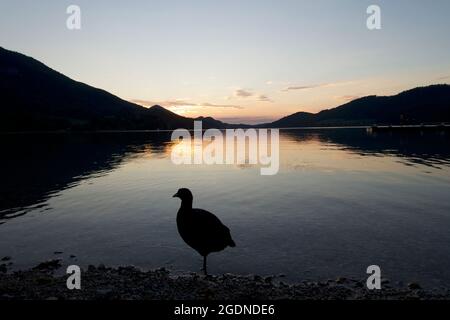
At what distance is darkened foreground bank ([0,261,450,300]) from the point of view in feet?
40.2

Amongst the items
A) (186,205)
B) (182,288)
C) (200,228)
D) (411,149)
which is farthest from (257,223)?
(411,149)

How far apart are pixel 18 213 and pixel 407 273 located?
26.8 metres

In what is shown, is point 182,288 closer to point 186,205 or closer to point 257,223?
point 186,205

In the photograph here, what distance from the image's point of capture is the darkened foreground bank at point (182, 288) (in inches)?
482

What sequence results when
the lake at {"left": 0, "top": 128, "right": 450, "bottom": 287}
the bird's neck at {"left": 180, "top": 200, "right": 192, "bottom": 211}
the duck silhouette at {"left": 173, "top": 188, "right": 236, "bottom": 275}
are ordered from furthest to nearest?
the lake at {"left": 0, "top": 128, "right": 450, "bottom": 287}
the bird's neck at {"left": 180, "top": 200, "right": 192, "bottom": 211}
the duck silhouette at {"left": 173, "top": 188, "right": 236, "bottom": 275}

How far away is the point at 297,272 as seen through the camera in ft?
49.7

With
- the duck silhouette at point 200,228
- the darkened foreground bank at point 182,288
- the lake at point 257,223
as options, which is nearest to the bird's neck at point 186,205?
the duck silhouette at point 200,228

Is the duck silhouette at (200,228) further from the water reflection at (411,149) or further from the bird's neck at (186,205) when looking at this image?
the water reflection at (411,149)

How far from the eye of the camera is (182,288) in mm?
13094

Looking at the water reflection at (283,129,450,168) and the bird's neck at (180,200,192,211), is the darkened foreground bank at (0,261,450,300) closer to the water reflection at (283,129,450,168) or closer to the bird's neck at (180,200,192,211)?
the bird's neck at (180,200,192,211)

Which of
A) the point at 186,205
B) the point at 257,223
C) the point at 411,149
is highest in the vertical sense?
the point at 186,205

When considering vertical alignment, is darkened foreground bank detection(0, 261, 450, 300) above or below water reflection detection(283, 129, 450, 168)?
below

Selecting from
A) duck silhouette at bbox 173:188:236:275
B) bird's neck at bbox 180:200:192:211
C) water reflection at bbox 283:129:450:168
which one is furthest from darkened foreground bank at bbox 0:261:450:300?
water reflection at bbox 283:129:450:168
